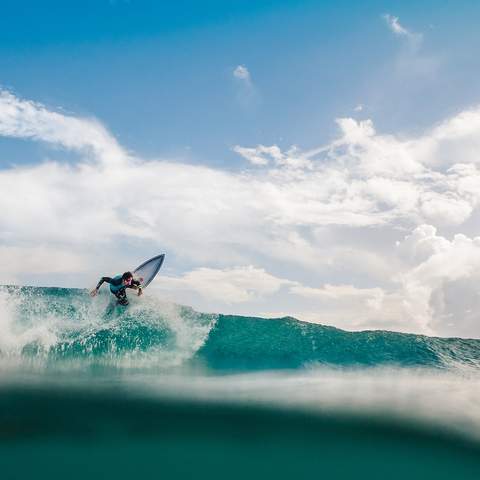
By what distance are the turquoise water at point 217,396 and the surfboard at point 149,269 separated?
8.15 feet

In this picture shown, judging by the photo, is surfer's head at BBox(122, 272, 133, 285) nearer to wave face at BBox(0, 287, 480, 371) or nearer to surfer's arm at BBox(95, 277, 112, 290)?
surfer's arm at BBox(95, 277, 112, 290)

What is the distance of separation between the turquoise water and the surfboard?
8.15ft

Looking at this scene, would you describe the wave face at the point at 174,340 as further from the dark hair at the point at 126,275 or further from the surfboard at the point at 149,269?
the dark hair at the point at 126,275

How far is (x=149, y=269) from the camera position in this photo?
19844mm

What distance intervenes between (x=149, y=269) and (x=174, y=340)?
3.69 m

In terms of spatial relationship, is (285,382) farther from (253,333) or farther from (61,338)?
(61,338)

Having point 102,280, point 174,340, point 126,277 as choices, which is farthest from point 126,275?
point 174,340

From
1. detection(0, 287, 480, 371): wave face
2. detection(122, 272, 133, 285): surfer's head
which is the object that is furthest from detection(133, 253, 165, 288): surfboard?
detection(122, 272, 133, 285): surfer's head

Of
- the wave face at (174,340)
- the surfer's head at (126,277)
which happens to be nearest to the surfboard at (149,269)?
the wave face at (174,340)

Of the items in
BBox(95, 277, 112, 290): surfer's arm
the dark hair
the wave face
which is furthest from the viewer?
the wave face

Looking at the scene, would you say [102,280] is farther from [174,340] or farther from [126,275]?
[174,340]

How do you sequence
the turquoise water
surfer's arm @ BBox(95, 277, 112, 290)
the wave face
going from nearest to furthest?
the turquoise water
surfer's arm @ BBox(95, 277, 112, 290)
the wave face

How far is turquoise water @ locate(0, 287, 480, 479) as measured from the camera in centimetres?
1115

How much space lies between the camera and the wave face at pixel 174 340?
1884cm
